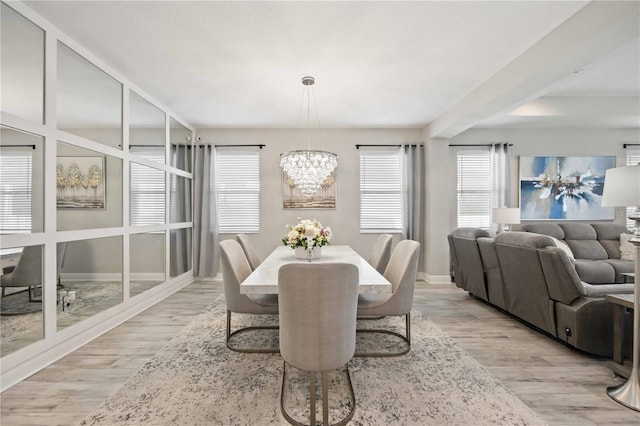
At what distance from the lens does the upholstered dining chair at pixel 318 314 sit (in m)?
1.52

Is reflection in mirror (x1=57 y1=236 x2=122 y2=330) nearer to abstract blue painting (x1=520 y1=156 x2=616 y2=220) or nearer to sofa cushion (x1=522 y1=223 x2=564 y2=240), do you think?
sofa cushion (x1=522 y1=223 x2=564 y2=240)

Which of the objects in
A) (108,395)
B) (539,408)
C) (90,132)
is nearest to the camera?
(539,408)

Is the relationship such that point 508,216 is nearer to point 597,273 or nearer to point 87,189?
point 597,273

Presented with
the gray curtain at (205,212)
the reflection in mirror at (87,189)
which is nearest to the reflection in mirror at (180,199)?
the gray curtain at (205,212)

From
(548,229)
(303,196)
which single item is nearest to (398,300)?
(303,196)

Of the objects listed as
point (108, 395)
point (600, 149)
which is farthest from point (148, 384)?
point (600, 149)

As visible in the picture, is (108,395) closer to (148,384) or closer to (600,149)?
(148,384)

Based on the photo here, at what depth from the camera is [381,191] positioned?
538cm

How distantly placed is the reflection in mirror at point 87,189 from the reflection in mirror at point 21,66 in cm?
38

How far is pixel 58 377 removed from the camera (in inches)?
84.9

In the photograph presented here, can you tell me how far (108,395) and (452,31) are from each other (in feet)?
12.3

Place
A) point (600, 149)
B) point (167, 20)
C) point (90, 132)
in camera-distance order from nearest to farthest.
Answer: point (167, 20)
point (90, 132)
point (600, 149)

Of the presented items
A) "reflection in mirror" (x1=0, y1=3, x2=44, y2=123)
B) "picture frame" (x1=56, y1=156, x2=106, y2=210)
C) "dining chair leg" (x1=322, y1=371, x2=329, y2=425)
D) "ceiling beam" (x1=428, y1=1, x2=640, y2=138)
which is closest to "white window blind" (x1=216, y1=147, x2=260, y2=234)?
"picture frame" (x1=56, y1=156, x2=106, y2=210)

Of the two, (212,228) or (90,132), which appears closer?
(90,132)
